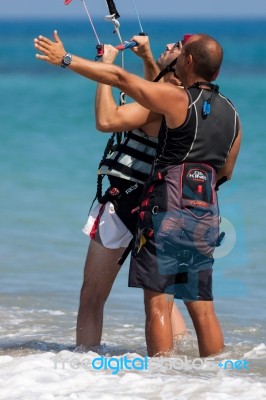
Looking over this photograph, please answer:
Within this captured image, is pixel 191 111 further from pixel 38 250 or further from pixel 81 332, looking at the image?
pixel 38 250

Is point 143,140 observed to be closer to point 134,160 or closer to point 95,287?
point 134,160

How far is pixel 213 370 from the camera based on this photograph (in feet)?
16.5

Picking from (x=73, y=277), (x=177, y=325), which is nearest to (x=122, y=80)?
(x=177, y=325)

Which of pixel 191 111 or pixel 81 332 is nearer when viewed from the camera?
pixel 191 111

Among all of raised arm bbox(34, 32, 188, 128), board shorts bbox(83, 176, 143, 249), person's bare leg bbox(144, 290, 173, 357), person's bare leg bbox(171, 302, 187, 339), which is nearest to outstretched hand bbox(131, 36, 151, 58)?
raised arm bbox(34, 32, 188, 128)

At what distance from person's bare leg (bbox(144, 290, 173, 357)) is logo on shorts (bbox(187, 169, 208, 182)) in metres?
0.57

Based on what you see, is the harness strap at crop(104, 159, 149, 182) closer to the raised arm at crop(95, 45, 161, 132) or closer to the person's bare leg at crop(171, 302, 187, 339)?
the raised arm at crop(95, 45, 161, 132)

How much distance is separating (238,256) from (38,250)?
1679mm

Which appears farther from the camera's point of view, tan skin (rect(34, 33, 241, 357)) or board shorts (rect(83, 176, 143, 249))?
board shorts (rect(83, 176, 143, 249))

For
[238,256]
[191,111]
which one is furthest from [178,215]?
[238,256]

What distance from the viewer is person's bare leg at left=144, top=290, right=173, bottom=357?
5023mm

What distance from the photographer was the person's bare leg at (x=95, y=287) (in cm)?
538

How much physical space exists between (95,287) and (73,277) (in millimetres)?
2669

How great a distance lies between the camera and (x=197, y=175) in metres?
4.95
